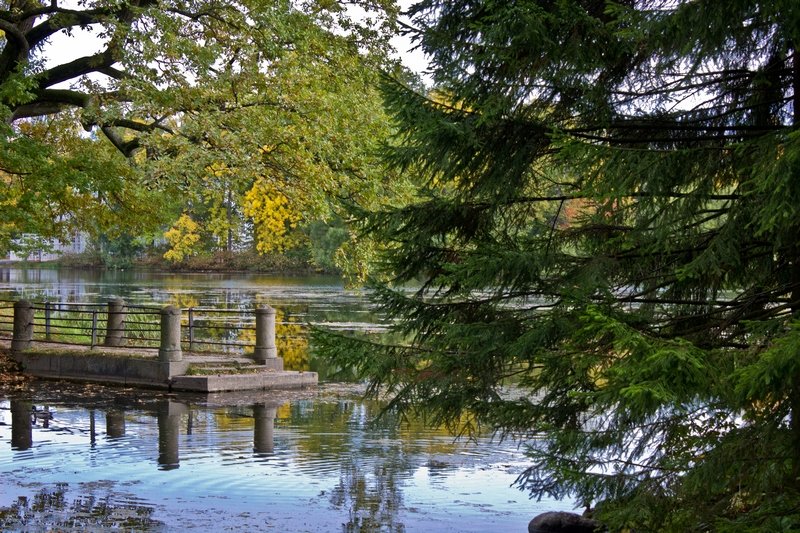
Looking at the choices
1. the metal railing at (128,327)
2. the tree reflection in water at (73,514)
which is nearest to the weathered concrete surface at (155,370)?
the metal railing at (128,327)

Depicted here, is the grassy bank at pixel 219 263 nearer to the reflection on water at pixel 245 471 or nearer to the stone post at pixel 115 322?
the stone post at pixel 115 322

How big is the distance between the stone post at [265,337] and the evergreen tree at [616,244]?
43.2 feet

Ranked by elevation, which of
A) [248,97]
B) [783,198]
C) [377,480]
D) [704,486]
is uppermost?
[248,97]

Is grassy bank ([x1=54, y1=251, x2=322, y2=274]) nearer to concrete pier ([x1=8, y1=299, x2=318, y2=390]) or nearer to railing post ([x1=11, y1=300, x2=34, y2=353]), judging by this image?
railing post ([x1=11, y1=300, x2=34, y2=353])

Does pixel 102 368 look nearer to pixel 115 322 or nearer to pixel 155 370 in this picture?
pixel 155 370

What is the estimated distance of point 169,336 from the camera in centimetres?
2047

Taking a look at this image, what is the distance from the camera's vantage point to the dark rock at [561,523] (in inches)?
381

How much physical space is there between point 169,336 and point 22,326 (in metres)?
4.15

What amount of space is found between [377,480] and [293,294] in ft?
132

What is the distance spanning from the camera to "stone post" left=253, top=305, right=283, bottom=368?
21625mm

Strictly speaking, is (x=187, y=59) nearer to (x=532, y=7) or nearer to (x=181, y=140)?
(x=181, y=140)

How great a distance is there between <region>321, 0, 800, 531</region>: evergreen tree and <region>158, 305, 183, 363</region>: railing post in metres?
12.7

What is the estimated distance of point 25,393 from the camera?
19531mm

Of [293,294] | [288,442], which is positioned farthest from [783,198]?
[293,294]
